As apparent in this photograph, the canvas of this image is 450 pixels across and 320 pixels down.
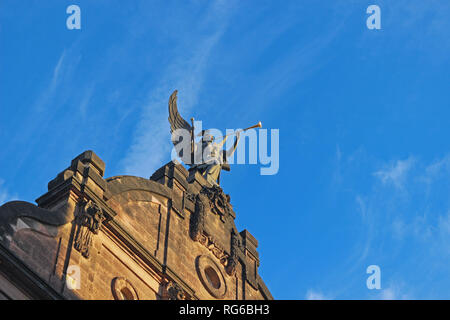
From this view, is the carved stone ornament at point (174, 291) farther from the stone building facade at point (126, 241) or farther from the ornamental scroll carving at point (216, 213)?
the ornamental scroll carving at point (216, 213)

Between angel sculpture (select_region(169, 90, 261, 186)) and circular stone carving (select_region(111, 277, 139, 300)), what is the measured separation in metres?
10.7

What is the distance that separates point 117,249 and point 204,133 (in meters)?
11.8

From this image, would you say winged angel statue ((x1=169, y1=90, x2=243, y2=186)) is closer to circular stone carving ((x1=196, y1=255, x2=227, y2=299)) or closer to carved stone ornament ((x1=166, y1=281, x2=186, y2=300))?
circular stone carving ((x1=196, y1=255, x2=227, y2=299))

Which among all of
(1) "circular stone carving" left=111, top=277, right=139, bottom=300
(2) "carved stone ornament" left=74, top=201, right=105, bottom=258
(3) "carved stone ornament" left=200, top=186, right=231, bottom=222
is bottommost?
(1) "circular stone carving" left=111, top=277, right=139, bottom=300

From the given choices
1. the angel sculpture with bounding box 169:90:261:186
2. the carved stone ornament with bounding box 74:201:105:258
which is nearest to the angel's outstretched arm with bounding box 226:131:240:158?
the angel sculpture with bounding box 169:90:261:186

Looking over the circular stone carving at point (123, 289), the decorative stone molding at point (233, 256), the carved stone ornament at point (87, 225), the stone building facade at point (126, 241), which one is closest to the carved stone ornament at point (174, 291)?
the stone building facade at point (126, 241)

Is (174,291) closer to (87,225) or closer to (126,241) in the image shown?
(126,241)

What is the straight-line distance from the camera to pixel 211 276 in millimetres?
38500

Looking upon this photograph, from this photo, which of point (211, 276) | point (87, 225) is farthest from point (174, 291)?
point (87, 225)

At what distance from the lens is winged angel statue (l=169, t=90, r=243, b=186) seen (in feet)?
141

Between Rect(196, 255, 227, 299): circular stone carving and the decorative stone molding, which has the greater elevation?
the decorative stone molding

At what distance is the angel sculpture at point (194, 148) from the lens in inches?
1690

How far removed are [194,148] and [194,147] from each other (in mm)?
59
